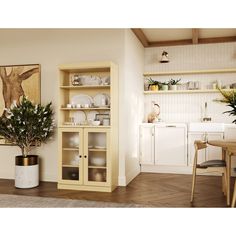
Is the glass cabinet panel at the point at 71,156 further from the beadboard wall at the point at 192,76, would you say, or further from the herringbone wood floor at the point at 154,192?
the beadboard wall at the point at 192,76

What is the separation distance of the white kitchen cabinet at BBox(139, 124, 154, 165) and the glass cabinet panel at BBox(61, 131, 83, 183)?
1.74m

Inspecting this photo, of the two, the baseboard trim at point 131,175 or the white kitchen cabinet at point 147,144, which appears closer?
the baseboard trim at point 131,175

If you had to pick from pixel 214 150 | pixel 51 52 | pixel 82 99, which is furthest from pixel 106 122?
pixel 214 150

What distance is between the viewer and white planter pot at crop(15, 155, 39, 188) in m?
4.36

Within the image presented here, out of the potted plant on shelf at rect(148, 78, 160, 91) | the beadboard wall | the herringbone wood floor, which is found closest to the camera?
the herringbone wood floor

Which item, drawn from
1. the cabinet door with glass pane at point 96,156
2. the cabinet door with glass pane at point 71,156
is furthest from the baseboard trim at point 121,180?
the cabinet door with glass pane at point 71,156

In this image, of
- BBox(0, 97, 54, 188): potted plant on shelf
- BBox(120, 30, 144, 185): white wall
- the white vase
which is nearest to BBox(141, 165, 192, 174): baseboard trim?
BBox(120, 30, 144, 185): white wall

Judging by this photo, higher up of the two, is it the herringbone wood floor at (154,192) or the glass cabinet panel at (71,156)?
the glass cabinet panel at (71,156)

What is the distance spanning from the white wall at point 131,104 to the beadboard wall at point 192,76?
483 millimetres

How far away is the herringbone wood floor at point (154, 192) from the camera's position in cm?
365

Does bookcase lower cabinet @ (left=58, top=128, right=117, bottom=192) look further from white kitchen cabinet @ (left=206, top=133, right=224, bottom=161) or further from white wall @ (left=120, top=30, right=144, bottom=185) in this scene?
white kitchen cabinet @ (left=206, top=133, right=224, bottom=161)
